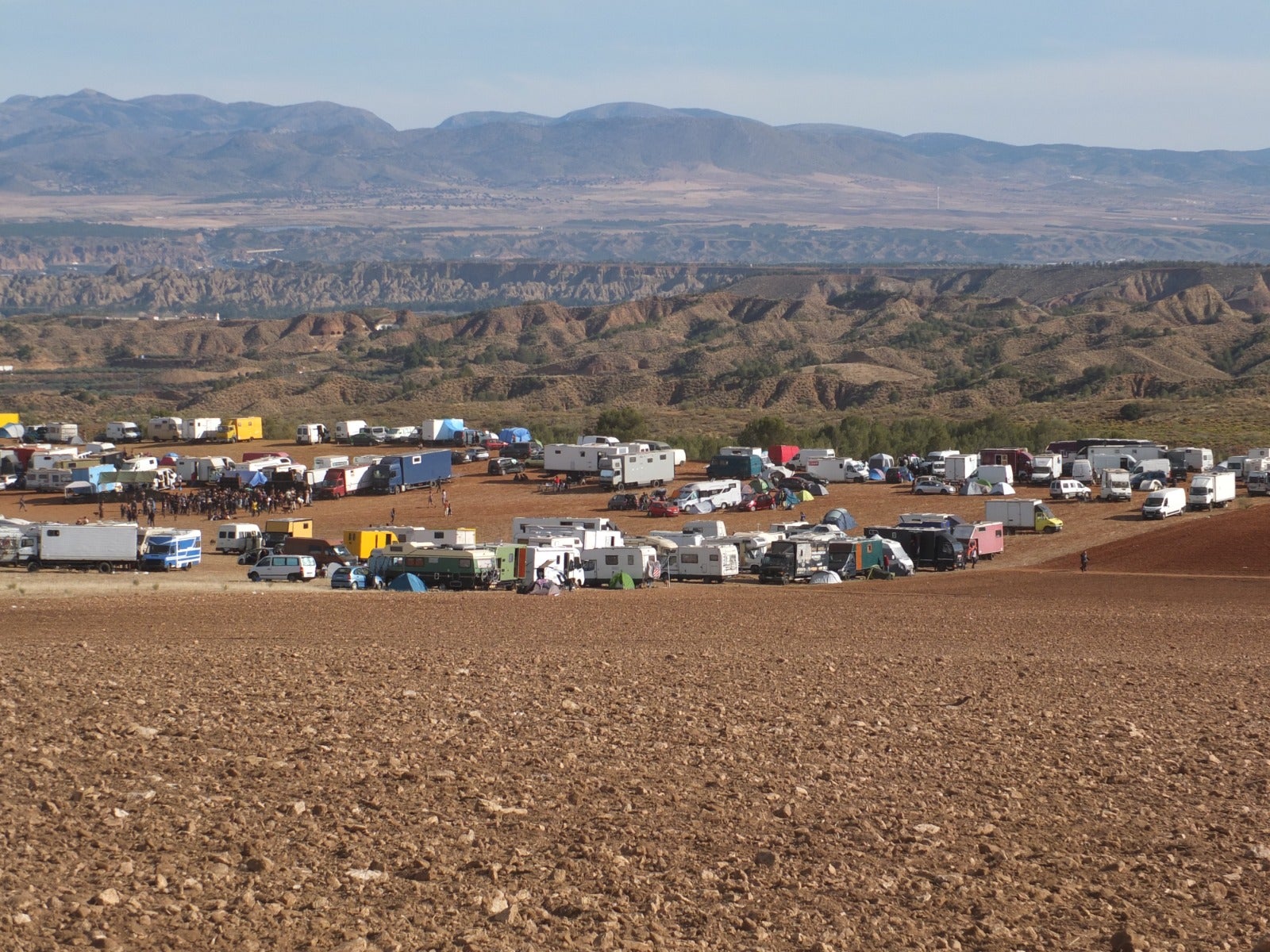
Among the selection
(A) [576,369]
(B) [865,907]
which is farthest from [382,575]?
(A) [576,369]

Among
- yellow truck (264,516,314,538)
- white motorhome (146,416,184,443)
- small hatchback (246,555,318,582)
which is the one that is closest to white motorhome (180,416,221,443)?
white motorhome (146,416,184,443)

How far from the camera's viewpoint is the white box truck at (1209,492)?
128 feet

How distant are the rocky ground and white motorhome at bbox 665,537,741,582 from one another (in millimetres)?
10717

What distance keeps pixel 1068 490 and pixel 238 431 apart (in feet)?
112

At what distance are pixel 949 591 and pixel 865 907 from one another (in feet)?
59.6

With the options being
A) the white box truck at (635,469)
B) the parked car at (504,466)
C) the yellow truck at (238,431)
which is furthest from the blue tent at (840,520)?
the yellow truck at (238,431)

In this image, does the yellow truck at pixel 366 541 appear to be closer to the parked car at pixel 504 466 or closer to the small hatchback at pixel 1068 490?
the small hatchback at pixel 1068 490

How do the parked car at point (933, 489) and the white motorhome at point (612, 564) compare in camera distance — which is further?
the parked car at point (933, 489)

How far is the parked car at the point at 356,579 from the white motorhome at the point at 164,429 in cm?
3800

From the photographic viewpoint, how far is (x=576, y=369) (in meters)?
117

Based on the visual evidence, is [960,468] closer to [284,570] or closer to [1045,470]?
[1045,470]

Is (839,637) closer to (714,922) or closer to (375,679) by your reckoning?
(375,679)

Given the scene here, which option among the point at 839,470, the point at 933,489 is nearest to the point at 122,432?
the point at 839,470

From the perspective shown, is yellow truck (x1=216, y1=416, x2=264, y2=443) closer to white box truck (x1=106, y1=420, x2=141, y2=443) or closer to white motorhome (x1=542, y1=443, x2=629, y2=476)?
white box truck (x1=106, y1=420, x2=141, y2=443)
